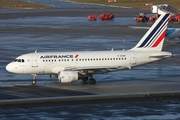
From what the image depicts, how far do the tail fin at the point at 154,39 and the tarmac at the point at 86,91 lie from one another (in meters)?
3.41

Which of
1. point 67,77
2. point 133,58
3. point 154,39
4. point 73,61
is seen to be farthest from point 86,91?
point 154,39

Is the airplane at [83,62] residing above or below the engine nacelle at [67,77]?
above

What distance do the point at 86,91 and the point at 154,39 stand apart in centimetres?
1017

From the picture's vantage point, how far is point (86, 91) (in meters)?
50.6

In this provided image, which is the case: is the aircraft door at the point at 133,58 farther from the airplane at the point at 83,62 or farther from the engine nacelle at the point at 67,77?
the engine nacelle at the point at 67,77

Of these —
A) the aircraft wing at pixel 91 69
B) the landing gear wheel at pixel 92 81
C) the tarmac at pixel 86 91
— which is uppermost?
the aircraft wing at pixel 91 69

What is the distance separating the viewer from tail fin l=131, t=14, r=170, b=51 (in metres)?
55.9

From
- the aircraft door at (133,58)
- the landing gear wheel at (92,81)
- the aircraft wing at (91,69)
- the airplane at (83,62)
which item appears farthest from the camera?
the aircraft door at (133,58)

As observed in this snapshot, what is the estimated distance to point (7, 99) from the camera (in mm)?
46938

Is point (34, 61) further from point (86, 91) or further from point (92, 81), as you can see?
point (86, 91)

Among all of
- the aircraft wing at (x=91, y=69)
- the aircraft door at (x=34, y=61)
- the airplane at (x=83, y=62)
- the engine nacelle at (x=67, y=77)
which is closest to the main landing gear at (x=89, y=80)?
the airplane at (x=83, y=62)

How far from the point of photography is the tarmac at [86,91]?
46.3 meters

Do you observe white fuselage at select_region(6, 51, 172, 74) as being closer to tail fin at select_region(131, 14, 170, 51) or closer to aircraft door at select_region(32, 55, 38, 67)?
aircraft door at select_region(32, 55, 38, 67)

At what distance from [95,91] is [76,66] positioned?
4639mm
